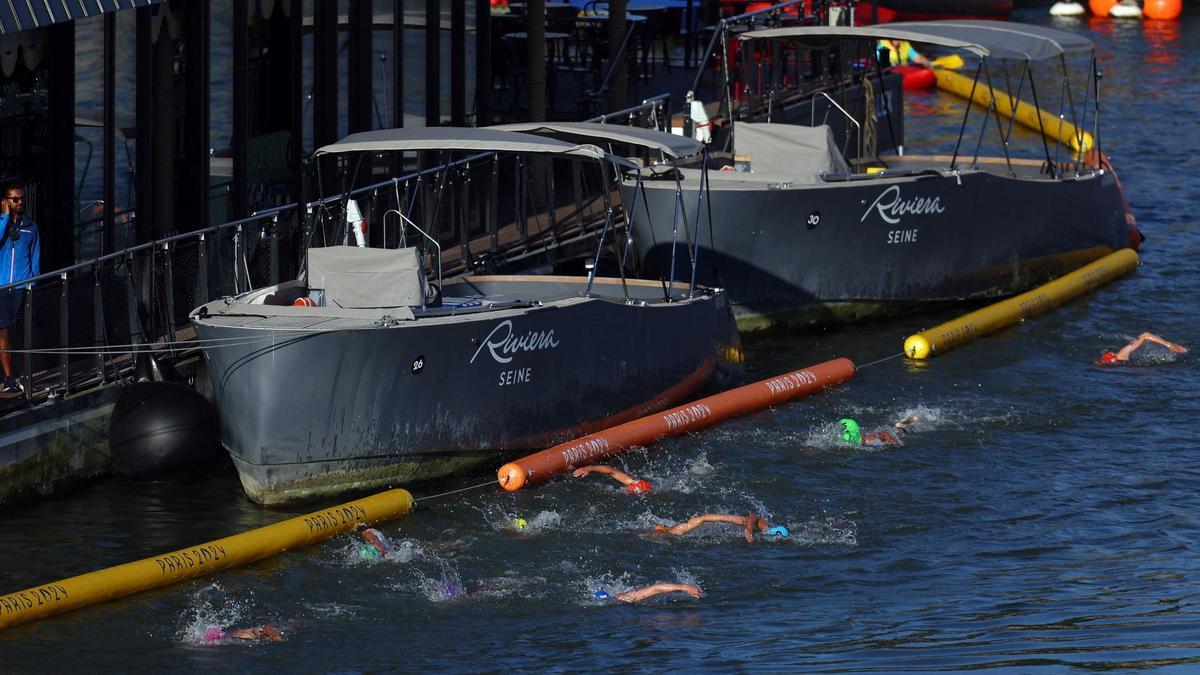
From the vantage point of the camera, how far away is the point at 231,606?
13.4 metres

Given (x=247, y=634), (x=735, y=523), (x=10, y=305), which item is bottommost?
(x=247, y=634)

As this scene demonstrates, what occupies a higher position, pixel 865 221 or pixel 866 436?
pixel 865 221

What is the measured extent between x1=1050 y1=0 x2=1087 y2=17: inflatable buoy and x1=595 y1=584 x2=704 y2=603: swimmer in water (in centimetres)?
4770

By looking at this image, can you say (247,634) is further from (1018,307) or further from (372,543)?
(1018,307)

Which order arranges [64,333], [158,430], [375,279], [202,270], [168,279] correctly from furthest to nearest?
[202,270], [168,279], [375,279], [158,430], [64,333]

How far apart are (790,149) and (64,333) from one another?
31.4 ft

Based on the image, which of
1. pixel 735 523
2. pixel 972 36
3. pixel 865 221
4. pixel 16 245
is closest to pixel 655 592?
pixel 735 523

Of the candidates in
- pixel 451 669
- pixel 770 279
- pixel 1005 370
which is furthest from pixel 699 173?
pixel 451 669

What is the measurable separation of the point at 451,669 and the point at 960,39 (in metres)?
13.7

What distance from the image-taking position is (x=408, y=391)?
51.5 ft

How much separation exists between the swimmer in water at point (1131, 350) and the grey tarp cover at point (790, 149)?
3.54 m

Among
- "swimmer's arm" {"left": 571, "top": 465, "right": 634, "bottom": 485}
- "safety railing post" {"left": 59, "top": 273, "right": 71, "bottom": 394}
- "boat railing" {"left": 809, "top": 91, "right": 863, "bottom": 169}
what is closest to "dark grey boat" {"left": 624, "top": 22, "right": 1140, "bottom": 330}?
"boat railing" {"left": 809, "top": 91, "right": 863, "bottom": 169}

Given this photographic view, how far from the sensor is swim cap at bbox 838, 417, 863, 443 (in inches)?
700

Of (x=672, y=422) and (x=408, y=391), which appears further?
(x=672, y=422)
